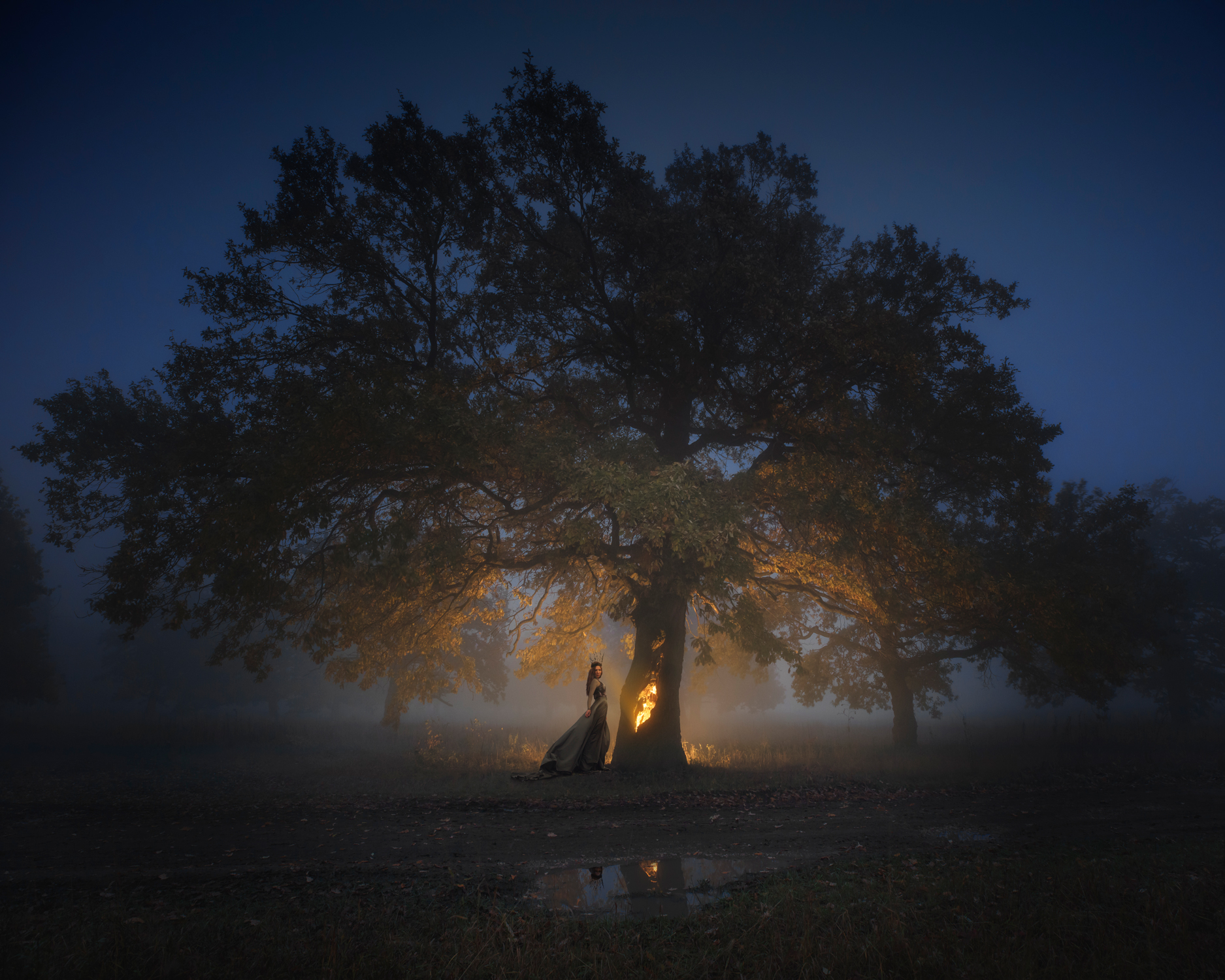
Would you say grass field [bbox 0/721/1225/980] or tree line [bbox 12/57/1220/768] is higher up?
tree line [bbox 12/57/1220/768]

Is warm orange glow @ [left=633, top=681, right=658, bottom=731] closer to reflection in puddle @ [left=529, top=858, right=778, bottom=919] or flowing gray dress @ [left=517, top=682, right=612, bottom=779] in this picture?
flowing gray dress @ [left=517, top=682, right=612, bottom=779]

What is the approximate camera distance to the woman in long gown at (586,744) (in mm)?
13336

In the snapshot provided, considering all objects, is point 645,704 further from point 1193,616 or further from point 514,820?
point 1193,616

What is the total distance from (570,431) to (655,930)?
32.9 feet

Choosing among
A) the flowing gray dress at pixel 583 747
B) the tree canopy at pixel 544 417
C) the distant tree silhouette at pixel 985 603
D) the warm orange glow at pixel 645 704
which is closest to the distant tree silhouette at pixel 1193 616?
the distant tree silhouette at pixel 985 603

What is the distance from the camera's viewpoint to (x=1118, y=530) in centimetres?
2308

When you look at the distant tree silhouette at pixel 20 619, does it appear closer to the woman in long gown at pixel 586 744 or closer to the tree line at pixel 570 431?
the tree line at pixel 570 431

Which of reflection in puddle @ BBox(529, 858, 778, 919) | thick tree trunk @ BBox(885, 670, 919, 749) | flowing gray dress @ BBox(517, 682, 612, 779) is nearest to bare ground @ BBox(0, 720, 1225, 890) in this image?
reflection in puddle @ BBox(529, 858, 778, 919)

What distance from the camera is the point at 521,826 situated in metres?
8.60

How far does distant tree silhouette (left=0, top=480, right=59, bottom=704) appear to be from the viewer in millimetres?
28391

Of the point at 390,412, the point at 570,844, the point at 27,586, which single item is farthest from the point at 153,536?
the point at 27,586

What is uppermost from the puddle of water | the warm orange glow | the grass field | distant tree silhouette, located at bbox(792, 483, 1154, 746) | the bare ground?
distant tree silhouette, located at bbox(792, 483, 1154, 746)

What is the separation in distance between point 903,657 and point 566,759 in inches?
719

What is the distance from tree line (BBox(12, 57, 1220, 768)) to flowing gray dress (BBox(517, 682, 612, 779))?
1.32 meters
